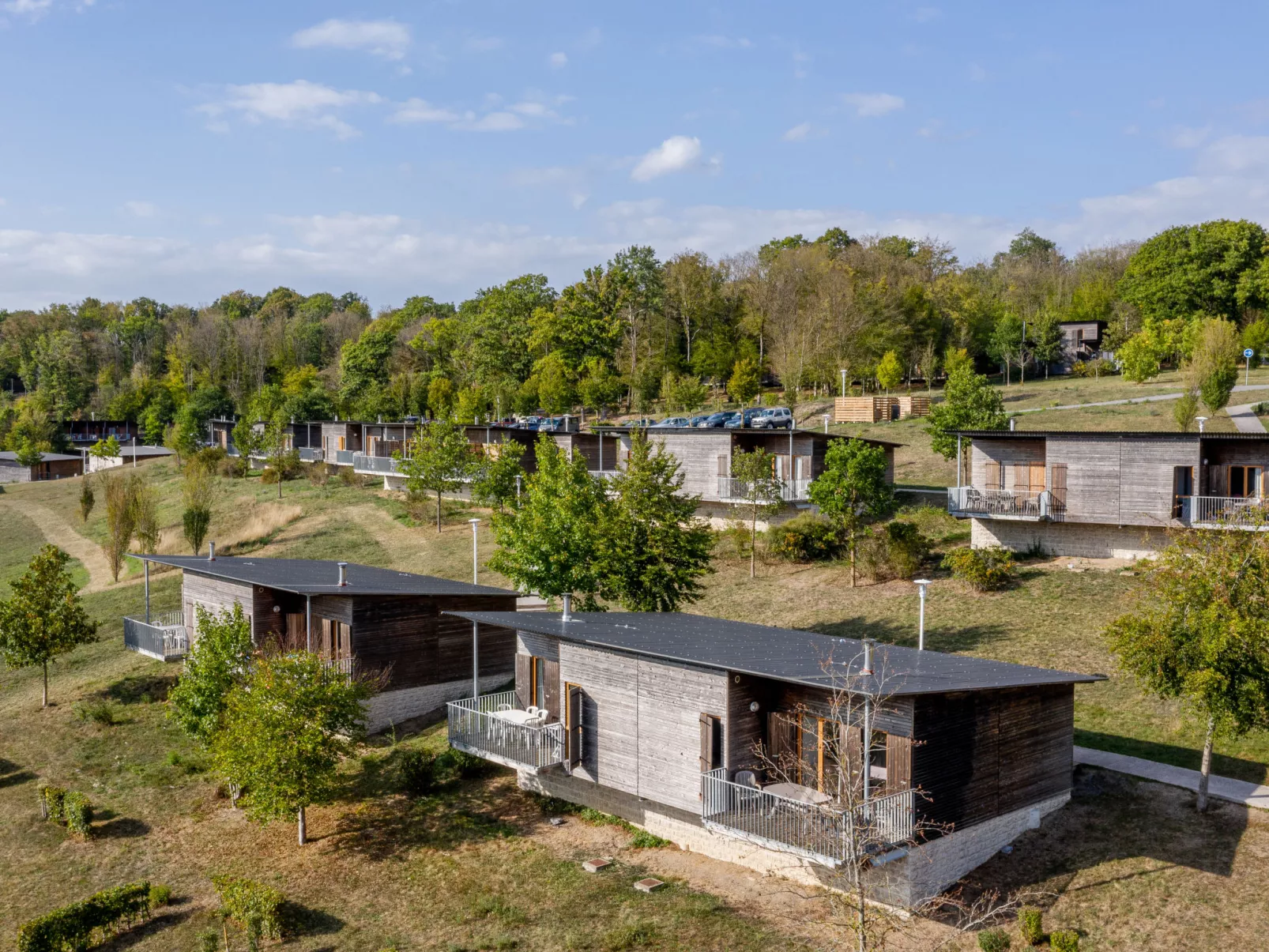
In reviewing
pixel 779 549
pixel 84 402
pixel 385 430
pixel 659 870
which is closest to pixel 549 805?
pixel 659 870

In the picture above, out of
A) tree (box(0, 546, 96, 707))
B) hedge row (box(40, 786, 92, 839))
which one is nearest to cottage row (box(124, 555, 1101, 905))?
hedge row (box(40, 786, 92, 839))

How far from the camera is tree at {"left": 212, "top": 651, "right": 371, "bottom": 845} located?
2336 cm

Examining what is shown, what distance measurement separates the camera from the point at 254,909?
19.9 m

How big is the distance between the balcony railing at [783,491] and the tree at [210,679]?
23.8m

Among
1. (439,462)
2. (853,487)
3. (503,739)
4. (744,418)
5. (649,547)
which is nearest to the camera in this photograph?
(503,739)

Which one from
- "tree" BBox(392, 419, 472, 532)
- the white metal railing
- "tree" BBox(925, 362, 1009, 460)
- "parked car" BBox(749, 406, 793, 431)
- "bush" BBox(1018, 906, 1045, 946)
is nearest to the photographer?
"bush" BBox(1018, 906, 1045, 946)

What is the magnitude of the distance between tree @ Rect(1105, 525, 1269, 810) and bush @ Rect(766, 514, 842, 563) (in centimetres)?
2122

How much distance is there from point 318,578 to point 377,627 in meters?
4.04

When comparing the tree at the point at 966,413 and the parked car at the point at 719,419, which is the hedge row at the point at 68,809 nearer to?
the tree at the point at 966,413

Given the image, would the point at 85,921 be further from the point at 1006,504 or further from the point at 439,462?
the point at 439,462

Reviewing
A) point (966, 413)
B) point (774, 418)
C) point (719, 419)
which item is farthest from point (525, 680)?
point (719, 419)

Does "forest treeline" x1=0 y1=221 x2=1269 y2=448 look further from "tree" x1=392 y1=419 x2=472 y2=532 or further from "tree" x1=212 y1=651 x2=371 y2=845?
"tree" x1=212 y1=651 x2=371 y2=845

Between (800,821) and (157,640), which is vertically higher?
(800,821)

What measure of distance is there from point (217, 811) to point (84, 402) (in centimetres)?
13124
